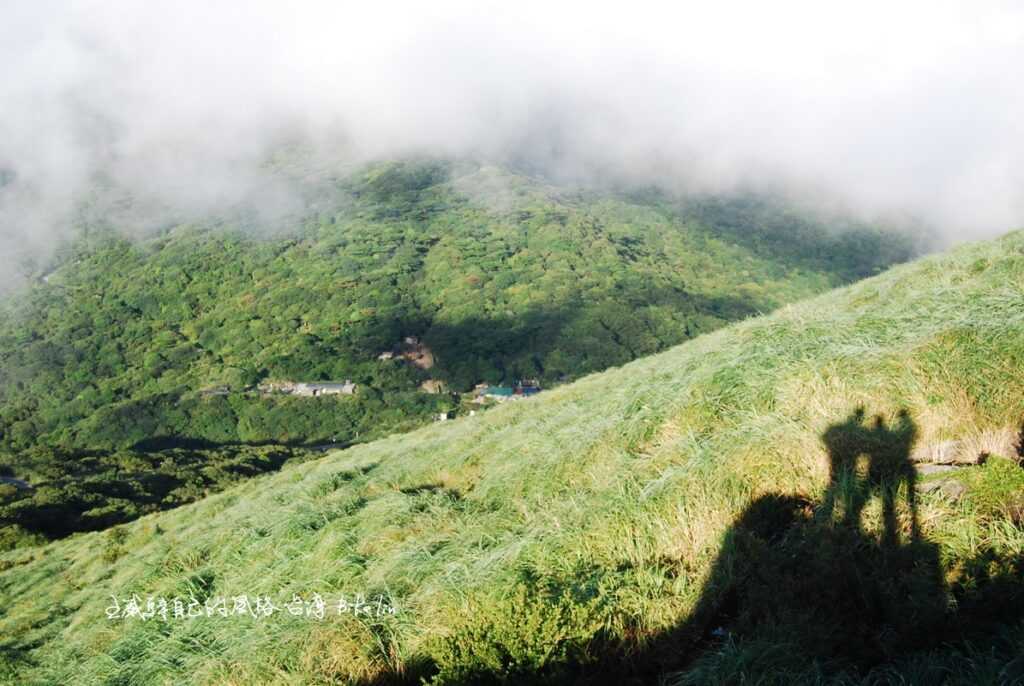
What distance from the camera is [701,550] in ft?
17.0

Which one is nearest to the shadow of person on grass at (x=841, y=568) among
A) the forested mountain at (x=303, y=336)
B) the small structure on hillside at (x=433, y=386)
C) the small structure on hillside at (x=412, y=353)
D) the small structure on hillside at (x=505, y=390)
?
the forested mountain at (x=303, y=336)

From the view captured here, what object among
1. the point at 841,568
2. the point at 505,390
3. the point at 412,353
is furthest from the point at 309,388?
the point at 841,568

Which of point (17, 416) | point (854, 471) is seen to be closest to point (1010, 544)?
point (854, 471)

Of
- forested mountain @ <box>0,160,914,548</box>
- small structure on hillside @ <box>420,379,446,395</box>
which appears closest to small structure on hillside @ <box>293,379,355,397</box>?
Answer: forested mountain @ <box>0,160,914,548</box>

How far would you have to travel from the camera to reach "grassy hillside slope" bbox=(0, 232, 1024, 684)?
4137 mm

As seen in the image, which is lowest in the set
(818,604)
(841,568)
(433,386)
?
(433,386)

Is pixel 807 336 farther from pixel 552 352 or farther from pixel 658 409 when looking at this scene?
pixel 552 352

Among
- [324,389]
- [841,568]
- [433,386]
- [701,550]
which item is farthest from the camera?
[433,386]

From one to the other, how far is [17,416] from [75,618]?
484 feet

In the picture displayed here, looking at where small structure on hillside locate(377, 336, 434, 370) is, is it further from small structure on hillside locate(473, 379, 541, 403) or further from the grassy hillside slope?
the grassy hillside slope

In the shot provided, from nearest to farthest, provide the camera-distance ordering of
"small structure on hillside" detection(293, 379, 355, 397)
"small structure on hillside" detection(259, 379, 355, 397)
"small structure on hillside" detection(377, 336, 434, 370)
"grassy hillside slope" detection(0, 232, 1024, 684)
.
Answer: "grassy hillside slope" detection(0, 232, 1024, 684) < "small structure on hillside" detection(293, 379, 355, 397) < "small structure on hillside" detection(259, 379, 355, 397) < "small structure on hillside" detection(377, 336, 434, 370)

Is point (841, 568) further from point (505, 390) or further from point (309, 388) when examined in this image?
point (309, 388)

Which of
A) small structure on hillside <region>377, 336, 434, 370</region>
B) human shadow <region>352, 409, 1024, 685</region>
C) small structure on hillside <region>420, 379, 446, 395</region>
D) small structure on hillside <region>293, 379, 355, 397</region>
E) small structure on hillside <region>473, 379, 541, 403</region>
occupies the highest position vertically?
human shadow <region>352, 409, 1024, 685</region>

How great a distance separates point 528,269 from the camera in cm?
19100
